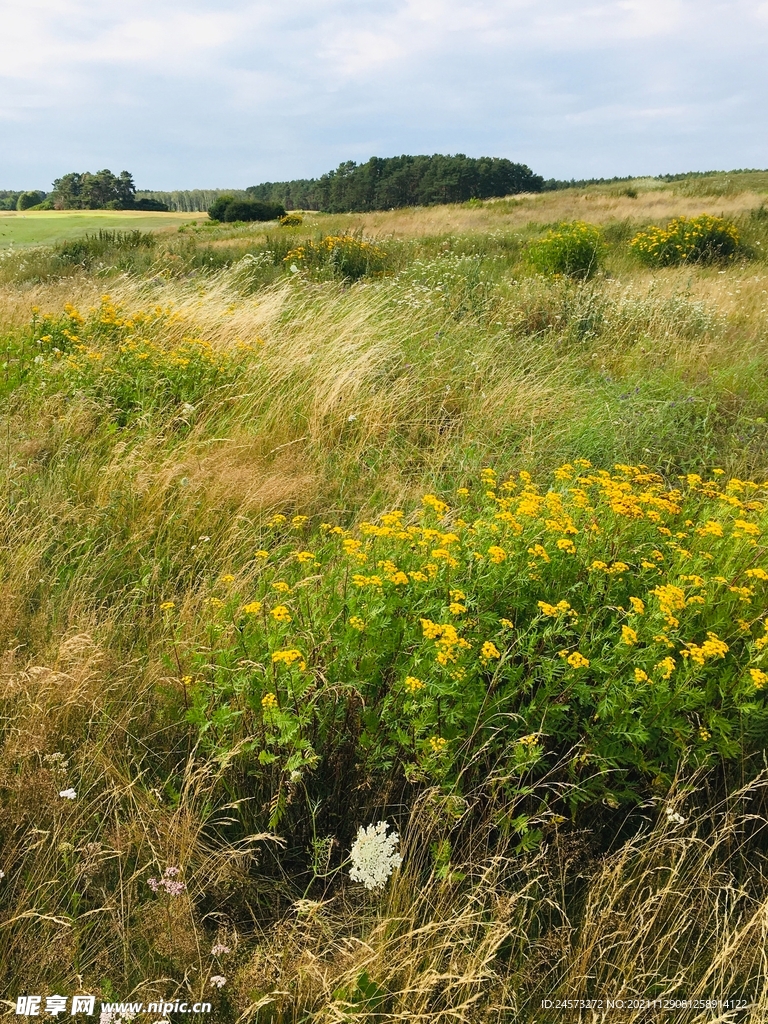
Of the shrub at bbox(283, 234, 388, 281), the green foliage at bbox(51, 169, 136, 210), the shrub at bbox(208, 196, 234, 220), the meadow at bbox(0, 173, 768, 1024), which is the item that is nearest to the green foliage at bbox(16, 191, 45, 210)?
the green foliage at bbox(51, 169, 136, 210)

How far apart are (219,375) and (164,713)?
3310 mm

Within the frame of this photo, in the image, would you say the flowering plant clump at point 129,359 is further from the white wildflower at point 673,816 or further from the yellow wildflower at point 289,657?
the white wildflower at point 673,816

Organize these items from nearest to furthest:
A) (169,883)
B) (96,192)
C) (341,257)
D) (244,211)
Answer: (169,883)
(341,257)
(244,211)
(96,192)

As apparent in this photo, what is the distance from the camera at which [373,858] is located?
182 centimetres

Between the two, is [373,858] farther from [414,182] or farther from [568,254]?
[414,182]

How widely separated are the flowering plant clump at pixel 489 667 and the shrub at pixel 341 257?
7.91m

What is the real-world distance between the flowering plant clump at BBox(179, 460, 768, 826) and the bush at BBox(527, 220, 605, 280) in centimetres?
820

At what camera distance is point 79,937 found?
5.57 feet

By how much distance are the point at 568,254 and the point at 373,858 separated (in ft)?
32.4

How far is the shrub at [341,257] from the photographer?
9.84 meters

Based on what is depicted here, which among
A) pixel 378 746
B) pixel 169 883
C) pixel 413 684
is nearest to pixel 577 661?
pixel 413 684

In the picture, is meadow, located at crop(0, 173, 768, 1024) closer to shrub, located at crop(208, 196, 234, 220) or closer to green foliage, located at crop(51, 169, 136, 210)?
shrub, located at crop(208, 196, 234, 220)

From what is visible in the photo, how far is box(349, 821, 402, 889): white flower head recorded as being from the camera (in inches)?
71.1

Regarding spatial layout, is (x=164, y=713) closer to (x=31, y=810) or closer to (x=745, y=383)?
(x=31, y=810)
